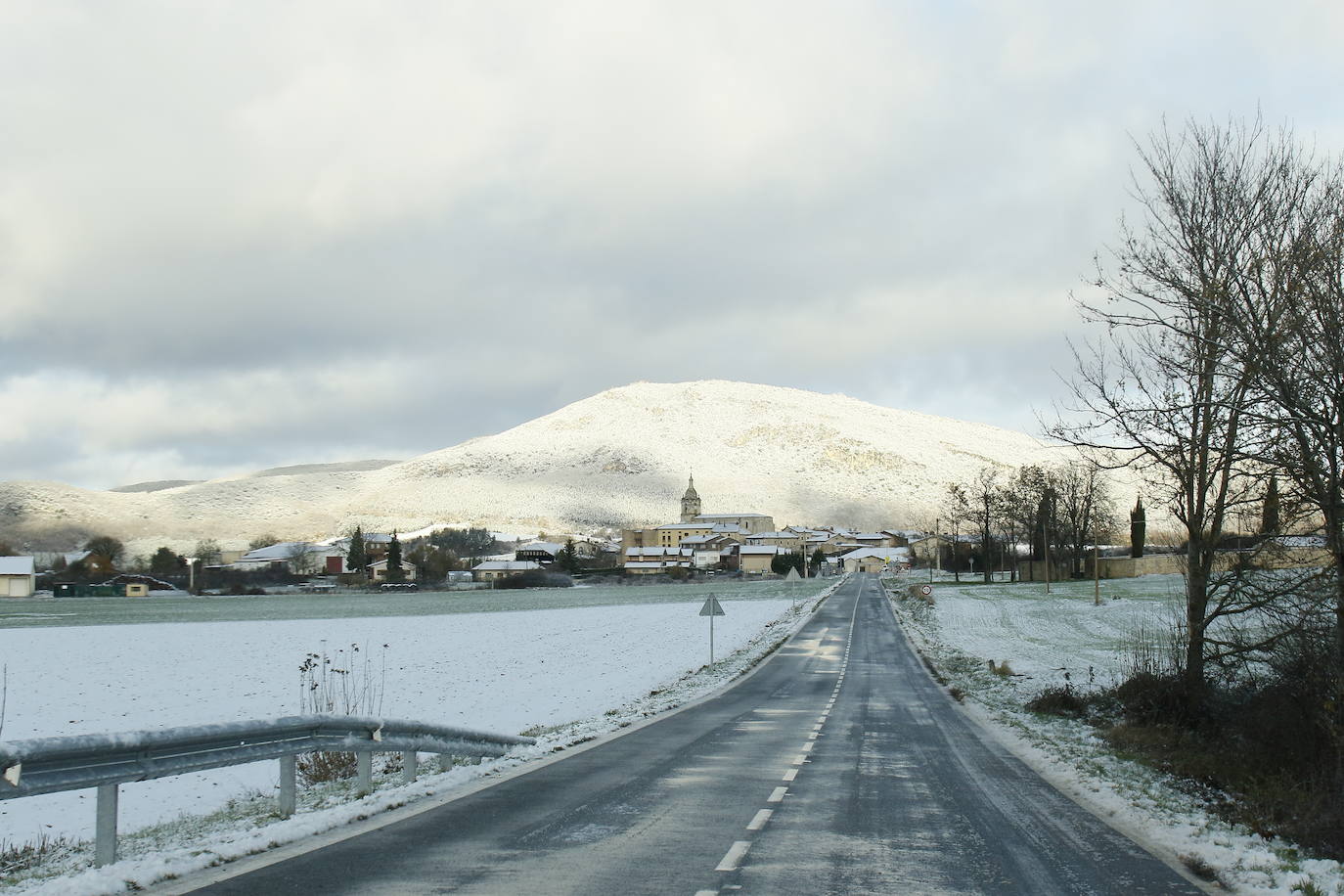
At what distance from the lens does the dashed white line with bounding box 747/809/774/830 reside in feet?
33.6

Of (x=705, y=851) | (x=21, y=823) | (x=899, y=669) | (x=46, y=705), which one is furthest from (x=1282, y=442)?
(x=46, y=705)

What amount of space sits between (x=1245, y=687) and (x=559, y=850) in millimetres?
12705

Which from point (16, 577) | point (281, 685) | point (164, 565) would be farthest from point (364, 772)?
point (164, 565)

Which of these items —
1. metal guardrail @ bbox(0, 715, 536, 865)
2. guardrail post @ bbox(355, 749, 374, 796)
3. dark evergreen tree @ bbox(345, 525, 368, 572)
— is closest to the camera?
Result: metal guardrail @ bbox(0, 715, 536, 865)

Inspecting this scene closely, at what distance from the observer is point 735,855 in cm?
892

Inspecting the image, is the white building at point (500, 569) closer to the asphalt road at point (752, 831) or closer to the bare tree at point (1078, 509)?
the bare tree at point (1078, 509)

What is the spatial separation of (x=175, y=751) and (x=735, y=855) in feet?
16.2

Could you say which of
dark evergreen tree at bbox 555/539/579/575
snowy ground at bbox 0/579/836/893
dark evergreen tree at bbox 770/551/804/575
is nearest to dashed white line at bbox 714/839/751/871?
snowy ground at bbox 0/579/836/893

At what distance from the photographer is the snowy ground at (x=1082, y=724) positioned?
9.20 meters

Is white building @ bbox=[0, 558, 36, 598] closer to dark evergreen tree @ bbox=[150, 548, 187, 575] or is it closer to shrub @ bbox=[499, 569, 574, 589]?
dark evergreen tree @ bbox=[150, 548, 187, 575]

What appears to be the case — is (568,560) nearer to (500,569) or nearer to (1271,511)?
(500,569)

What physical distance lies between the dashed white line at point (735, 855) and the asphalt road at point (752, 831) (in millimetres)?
37

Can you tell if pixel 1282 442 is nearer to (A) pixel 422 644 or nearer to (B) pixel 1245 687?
(B) pixel 1245 687

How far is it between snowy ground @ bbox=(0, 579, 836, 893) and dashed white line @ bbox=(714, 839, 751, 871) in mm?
3845
